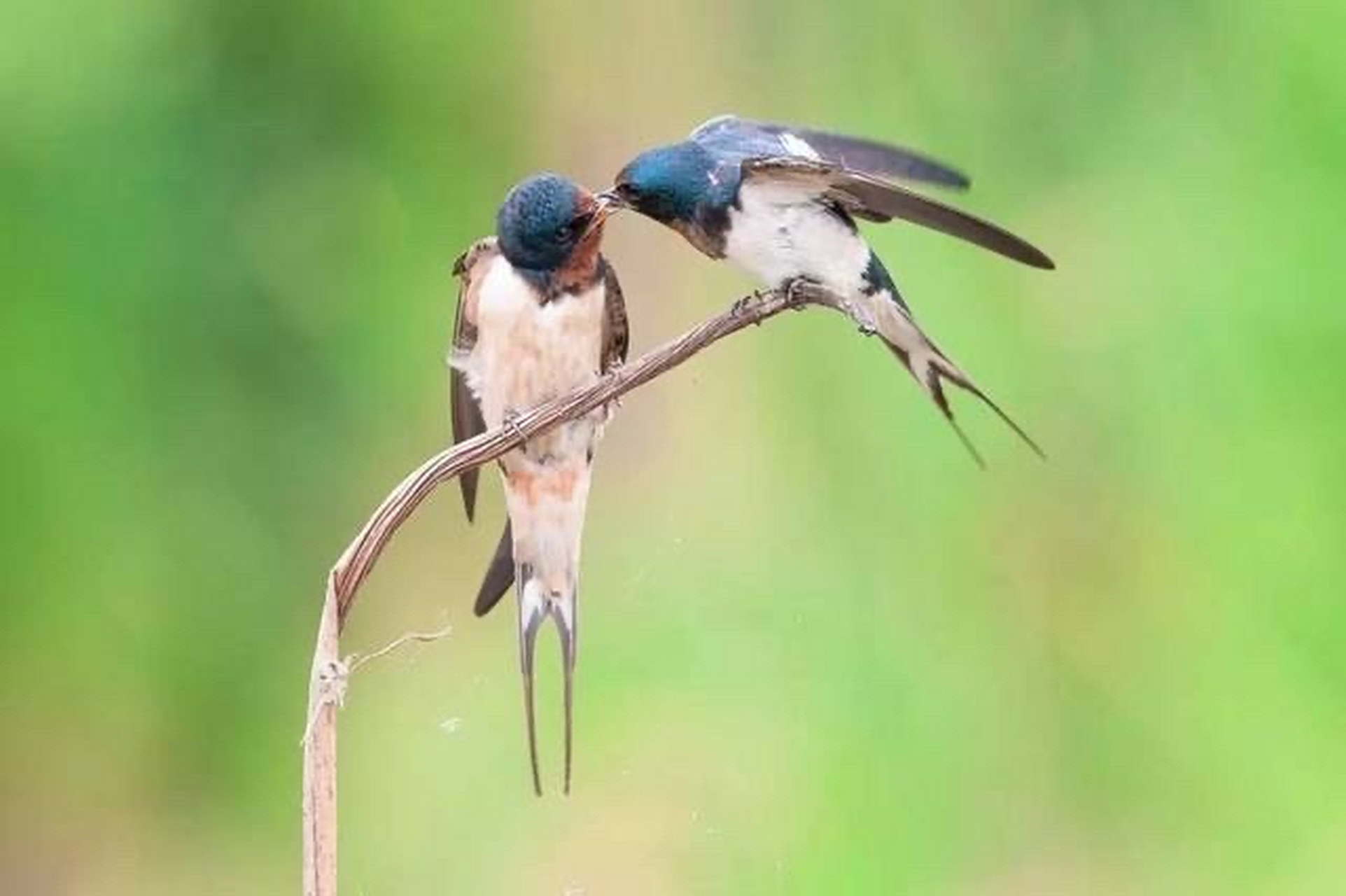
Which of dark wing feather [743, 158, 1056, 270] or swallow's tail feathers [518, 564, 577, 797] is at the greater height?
dark wing feather [743, 158, 1056, 270]

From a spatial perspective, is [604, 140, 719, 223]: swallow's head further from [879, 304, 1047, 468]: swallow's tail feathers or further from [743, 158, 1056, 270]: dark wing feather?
[879, 304, 1047, 468]: swallow's tail feathers

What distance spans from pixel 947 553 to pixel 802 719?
0.30 metres

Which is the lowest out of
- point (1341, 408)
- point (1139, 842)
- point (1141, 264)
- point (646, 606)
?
point (1139, 842)

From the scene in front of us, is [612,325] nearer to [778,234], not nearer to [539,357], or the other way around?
[539,357]

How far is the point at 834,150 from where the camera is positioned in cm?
147

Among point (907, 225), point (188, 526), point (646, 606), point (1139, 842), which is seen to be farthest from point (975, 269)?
point (188, 526)

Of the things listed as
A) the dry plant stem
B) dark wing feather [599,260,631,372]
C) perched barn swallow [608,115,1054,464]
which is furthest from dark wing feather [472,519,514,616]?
the dry plant stem

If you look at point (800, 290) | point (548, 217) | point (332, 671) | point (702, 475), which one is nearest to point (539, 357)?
Answer: point (548, 217)

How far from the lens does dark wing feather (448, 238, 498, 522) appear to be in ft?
4.66

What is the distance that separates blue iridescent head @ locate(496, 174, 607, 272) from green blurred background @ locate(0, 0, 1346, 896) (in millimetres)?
1127

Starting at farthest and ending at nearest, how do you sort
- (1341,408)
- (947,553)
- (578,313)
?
(947,553) < (1341,408) < (578,313)

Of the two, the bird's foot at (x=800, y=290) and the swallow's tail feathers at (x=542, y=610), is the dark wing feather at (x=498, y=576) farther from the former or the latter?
the bird's foot at (x=800, y=290)

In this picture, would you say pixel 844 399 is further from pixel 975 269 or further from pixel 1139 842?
pixel 1139 842

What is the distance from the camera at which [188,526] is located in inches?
101
